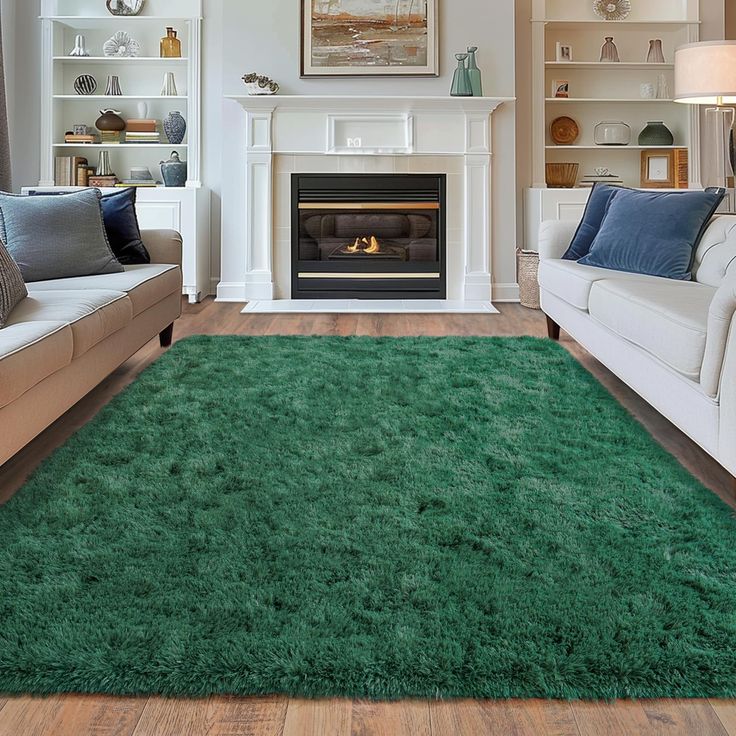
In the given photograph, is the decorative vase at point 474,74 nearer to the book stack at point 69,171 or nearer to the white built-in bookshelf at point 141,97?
the white built-in bookshelf at point 141,97

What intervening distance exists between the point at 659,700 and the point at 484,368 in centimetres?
245

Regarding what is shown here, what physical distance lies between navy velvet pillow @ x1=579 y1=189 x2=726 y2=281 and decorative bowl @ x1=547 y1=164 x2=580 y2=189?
2.26 meters

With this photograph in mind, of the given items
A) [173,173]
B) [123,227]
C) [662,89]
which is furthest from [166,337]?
[662,89]

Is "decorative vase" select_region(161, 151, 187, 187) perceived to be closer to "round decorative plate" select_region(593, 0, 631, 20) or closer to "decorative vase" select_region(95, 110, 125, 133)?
"decorative vase" select_region(95, 110, 125, 133)

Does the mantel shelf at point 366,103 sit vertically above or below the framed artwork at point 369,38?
below

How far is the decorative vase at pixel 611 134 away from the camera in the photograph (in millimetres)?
6059

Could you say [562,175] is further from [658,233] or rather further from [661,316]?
[661,316]

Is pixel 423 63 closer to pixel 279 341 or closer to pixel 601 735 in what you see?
pixel 279 341

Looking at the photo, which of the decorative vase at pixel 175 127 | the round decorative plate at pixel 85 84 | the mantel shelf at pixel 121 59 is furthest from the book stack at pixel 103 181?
the mantel shelf at pixel 121 59

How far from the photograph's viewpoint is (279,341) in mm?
4355

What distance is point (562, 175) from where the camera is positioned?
6.13m

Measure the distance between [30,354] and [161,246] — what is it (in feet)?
6.64

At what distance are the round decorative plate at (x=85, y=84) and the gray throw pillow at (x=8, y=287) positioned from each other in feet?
12.9

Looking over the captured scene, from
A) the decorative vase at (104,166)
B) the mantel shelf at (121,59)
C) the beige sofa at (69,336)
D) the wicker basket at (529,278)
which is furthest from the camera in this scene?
the decorative vase at (104,166)
